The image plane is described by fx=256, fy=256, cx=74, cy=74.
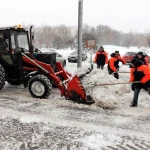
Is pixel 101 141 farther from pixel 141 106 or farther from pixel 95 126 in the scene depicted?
pixel 141 106

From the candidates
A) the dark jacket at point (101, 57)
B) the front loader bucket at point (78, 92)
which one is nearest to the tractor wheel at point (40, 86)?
the front loader bucket at point (78, 92)

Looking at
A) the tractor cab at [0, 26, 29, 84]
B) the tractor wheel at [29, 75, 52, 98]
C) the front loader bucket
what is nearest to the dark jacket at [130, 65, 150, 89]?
the front loader bucket

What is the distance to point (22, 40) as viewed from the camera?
866cm

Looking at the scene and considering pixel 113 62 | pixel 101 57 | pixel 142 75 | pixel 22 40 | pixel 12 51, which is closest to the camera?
pixel 142 75

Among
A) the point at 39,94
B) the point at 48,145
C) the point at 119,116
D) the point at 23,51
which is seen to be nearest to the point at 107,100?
the point at 119,116

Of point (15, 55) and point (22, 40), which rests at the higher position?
point (22, 40)

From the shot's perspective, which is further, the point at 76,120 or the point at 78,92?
the point at 78,92

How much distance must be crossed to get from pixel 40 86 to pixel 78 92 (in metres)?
1.23

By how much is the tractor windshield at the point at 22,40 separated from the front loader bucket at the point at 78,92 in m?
2.48

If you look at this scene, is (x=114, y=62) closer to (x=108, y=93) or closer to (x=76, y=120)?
(x=108, y=93)

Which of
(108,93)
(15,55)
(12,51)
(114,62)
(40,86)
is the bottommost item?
(108,93)

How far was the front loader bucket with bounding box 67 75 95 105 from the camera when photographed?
23.3ft

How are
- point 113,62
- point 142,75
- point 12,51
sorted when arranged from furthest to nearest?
point 113,62, point 12,51, point 142,75

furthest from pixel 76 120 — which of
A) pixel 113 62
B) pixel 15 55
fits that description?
pixel 113 62
